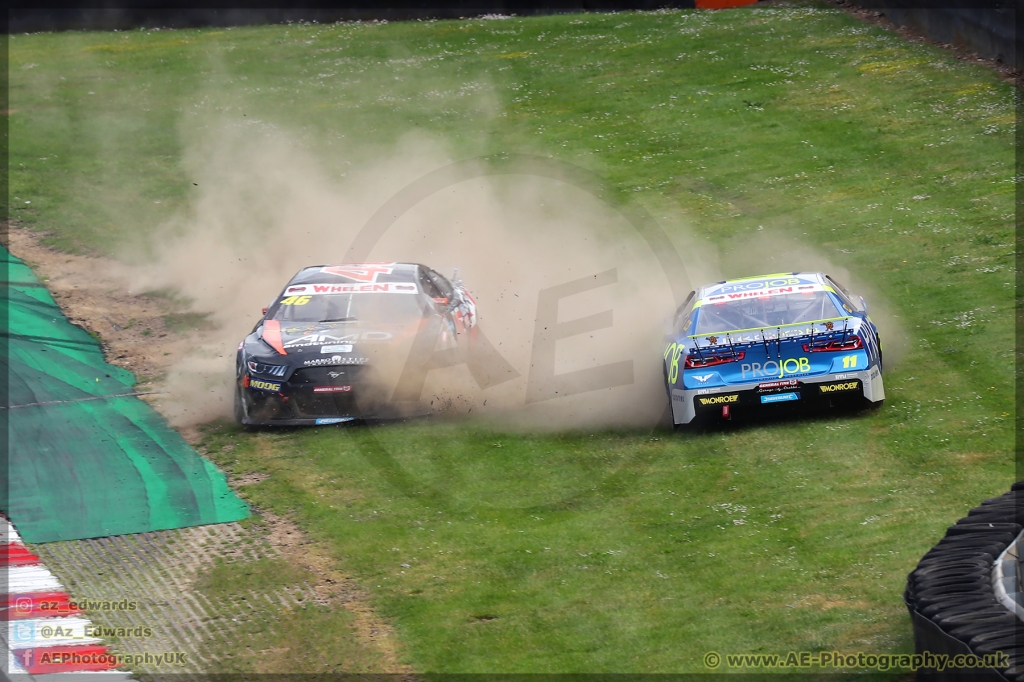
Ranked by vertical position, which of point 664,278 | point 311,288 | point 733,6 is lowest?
point 664,278

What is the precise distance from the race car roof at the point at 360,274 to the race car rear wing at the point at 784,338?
364cm

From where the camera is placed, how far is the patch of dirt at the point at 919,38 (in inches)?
810

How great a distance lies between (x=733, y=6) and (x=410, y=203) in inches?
459

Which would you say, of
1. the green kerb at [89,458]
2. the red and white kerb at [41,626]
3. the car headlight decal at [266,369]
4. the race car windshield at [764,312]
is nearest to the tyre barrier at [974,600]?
the race car windshield at [764,312]

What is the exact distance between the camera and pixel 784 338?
9734 millimetres

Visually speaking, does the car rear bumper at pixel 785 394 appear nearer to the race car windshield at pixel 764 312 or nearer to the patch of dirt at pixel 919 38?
the race car windshield at pixel 764 312

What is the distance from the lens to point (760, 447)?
950 cm

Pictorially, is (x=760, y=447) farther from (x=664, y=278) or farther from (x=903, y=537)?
(x=664, y=278)

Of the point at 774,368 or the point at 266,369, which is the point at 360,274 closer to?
the point at 266,369

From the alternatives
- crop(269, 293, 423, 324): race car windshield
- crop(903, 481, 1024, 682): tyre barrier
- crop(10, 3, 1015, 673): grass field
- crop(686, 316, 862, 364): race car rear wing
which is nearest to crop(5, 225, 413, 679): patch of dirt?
crop(10, 3, 1015, 673): grass field

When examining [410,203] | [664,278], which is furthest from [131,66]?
[664,278]

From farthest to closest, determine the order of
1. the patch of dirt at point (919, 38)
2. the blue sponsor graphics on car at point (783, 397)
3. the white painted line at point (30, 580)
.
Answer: the patch of dirt at point (919, 38), the blue sponsor graphics on car at point (783, 397), the white painted line at point (30, 580)

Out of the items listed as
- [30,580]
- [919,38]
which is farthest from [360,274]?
[919,38]

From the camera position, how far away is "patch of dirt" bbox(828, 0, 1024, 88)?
20562 millimetres
